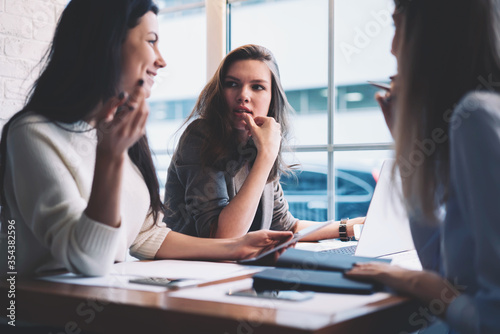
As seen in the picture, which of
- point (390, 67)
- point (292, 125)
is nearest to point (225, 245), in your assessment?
point (292, 125)

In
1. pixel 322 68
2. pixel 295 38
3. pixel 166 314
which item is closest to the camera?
pixel 166 314

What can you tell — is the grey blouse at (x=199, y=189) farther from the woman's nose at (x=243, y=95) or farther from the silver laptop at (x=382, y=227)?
the silver laptop at (x=382, y=227)

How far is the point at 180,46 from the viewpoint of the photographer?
439 cm

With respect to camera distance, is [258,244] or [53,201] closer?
[53,201]

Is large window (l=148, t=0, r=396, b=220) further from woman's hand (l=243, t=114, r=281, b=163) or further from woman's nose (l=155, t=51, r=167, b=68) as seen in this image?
woman's nose (l=155, t=51, r=167, b=68)

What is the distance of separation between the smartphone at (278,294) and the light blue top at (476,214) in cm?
21

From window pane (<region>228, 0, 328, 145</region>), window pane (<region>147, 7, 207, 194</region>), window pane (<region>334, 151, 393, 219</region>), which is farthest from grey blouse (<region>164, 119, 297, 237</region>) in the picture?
window pane (<region>147, 7, 207, 194</region>)

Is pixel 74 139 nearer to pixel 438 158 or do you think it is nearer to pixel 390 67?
pixel 438 158

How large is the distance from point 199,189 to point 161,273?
28.8 inches

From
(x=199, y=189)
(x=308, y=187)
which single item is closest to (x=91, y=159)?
(x=199, y=189)

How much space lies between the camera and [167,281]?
3.18ft

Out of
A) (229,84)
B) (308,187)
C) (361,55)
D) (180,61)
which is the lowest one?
(308,187)

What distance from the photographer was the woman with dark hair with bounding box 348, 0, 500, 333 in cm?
76

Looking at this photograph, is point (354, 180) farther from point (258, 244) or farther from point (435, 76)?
Answer: point (435, 76)
